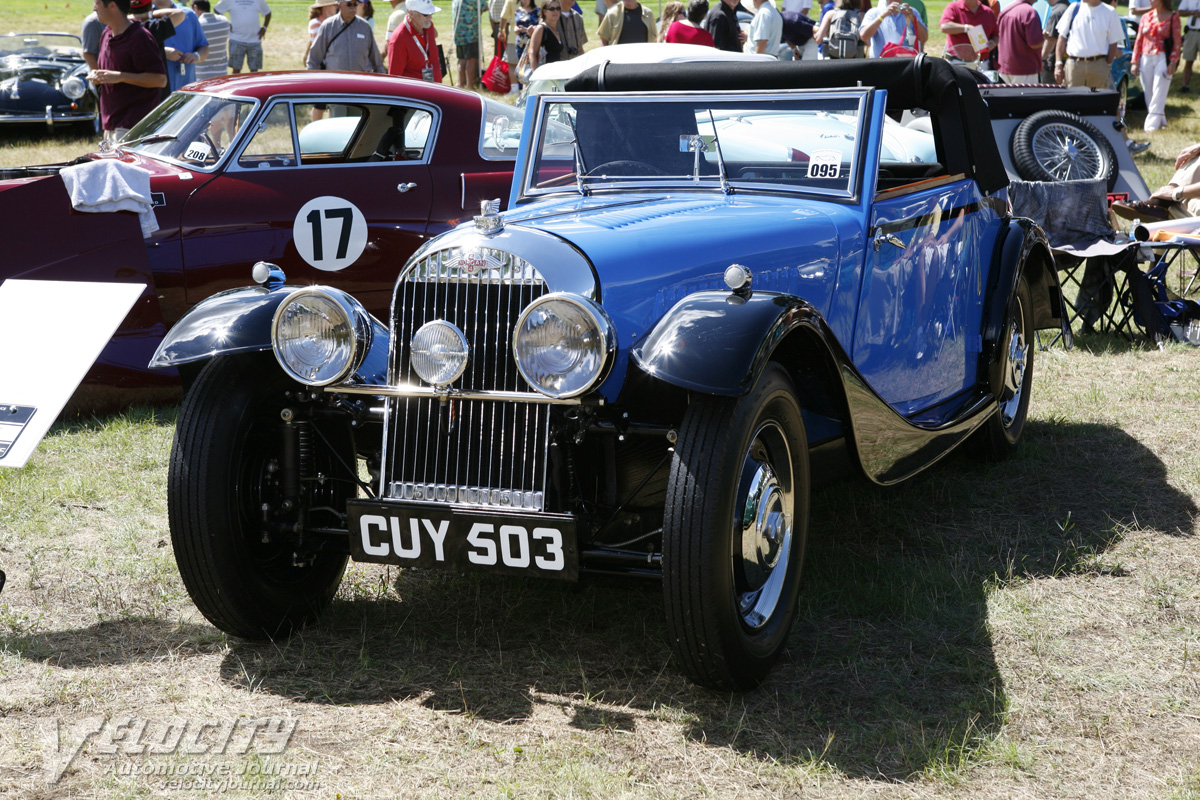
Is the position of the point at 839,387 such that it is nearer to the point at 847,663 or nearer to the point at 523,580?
the point at 847,663

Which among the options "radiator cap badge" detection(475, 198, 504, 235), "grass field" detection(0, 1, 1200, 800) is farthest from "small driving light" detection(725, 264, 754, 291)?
"grass field" detection(0, 1, 1200, 800)

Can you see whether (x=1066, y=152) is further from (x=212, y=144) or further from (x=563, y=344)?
(x=563, y=344)

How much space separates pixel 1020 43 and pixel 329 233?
909 centimetres

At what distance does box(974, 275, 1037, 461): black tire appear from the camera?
4.77m

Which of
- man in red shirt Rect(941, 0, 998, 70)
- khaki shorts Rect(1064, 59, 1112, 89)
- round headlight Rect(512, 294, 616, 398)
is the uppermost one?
man in red shirt Rect(941, 0, 998, 70)

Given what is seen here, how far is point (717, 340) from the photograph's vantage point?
2729 mm

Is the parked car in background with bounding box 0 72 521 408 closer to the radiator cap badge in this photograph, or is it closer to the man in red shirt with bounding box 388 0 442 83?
the radiator cap badge

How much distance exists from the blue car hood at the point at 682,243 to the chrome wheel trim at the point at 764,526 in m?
0.43

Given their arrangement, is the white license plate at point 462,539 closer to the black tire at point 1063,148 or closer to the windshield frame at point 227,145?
the windshield frame at point 227,145

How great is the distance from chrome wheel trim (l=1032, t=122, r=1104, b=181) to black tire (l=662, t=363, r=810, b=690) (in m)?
7.12

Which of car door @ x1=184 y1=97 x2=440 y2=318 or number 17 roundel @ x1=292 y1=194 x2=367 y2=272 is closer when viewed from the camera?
car door @ x1=184 y1=97 x2=440 y2=318

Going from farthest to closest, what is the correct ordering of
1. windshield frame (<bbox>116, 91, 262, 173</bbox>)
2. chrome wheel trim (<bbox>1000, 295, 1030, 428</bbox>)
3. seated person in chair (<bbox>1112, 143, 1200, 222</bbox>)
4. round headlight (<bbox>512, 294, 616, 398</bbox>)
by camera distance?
seated person in chair (<bbox>1112, 143, 1200, 222</bbox>) < windshield frame (<bbox>116, 91, 262, 173</bbox>) < chrome wheel trim (<bbox>1000, 295, 1030, 428</bbox>) < round headlight (<bbox>512, 294, 616, 398</bbox>)

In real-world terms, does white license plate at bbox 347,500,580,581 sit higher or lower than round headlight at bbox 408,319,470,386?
lower

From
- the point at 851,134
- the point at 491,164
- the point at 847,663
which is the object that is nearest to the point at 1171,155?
the point at 491,164
